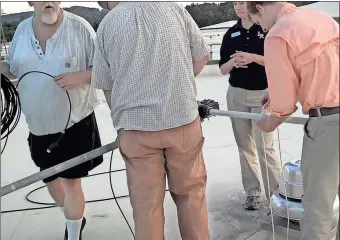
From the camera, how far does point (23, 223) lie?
3.41 meters

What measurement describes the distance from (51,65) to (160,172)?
2.70 feet

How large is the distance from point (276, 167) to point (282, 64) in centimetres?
159

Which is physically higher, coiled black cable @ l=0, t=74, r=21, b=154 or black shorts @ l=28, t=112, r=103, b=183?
coiled black cable @ l=0, t=74, r=21, b=154

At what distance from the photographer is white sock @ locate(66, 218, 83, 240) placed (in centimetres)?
283

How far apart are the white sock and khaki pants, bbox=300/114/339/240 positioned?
4.31 feet

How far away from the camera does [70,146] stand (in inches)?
108

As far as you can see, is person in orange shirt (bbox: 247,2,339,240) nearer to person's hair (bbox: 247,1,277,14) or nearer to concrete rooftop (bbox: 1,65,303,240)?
person's hair (bbox: 247,1,277,14)

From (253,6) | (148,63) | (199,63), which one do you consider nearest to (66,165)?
(148,63)

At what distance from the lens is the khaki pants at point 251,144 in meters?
3.10

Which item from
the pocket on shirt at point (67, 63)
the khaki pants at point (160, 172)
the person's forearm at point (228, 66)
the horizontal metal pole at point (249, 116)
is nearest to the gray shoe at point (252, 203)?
the person's forearm at point (228, 66)

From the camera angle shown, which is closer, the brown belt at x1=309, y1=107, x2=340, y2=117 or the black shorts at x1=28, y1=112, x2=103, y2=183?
the brown belt at x1=309, y1=107, x2=340, y2=117

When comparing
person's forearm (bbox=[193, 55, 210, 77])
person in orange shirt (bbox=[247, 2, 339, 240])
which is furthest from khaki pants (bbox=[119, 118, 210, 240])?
person in orange shirt (bbox=[247, 2, 339, 240])

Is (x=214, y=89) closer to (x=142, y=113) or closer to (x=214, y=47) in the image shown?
(x=214, y=47)


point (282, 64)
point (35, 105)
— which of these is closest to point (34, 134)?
point (35, 105)
